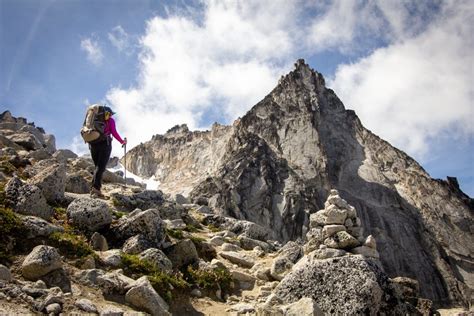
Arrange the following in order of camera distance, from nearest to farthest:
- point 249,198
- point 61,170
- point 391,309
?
1. point 391,309
2. point 61,170
3. point 249,198

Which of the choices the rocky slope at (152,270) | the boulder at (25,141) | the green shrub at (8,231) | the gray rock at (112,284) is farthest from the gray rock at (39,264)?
the boulder at (25,141)

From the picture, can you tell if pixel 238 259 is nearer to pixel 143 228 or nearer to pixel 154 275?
pixel 143 228

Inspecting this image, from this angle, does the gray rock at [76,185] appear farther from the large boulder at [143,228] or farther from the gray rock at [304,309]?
the gray rock at [304,309]

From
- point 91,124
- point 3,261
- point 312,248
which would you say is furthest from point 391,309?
point 91,124

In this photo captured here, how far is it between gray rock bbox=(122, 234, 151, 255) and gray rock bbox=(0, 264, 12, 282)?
3.87 m

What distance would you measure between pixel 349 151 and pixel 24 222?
124201 mm

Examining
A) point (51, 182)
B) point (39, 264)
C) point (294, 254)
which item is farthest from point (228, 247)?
point (39, 264)

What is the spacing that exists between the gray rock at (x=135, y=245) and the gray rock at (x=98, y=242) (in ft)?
1.67

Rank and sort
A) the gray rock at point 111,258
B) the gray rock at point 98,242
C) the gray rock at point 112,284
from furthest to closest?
1. the gray rock at point 98,242
2. the gray rock at point 111,258
3. the gray rock at point 112,284

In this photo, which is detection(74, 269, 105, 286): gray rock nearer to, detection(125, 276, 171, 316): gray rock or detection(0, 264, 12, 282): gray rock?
detection(125, 276, 171, 316): gray rock

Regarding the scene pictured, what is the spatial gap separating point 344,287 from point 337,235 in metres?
5.72

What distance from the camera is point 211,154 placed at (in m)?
140

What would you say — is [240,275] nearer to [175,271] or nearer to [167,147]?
[175,271]

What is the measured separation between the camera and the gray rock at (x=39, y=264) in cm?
825
